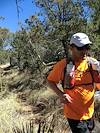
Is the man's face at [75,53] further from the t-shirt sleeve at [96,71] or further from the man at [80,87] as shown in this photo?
the t-shirt sleeve at [96,71]

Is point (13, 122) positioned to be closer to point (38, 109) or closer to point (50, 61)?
point (38, 109)

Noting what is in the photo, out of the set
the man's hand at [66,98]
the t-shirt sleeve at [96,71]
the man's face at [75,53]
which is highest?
the man's face at [75,53]

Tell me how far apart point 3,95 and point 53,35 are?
937 cm

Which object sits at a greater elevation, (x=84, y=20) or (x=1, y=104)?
(x=84, y=20)

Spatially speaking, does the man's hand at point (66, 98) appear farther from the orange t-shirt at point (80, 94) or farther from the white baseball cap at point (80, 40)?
the white baseball cap at point (80, 40)

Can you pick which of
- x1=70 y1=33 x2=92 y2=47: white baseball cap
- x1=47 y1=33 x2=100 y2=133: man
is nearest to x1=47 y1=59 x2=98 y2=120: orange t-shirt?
x1=47 y1=33 x2=100 y2=133: man

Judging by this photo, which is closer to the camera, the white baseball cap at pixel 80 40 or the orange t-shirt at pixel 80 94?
the white baseball cap at pixel 80 40

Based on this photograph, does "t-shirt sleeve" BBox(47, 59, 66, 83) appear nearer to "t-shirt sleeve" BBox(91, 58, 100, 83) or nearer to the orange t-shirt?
the orange t-shirt

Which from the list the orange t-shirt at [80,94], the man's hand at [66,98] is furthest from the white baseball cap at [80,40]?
the man's hand at [66,98]

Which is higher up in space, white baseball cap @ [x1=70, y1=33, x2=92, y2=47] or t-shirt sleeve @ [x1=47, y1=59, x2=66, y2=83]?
white baseball cap @ [x1=70, y1=33, x2=92, y2=47]

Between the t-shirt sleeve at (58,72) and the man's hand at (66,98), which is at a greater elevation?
the t-shirt sleeve at (58,72)

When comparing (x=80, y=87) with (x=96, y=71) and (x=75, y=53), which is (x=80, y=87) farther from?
(x=75, y=53)

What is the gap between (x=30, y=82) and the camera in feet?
86.4

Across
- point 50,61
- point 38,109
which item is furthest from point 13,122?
point 50,61
